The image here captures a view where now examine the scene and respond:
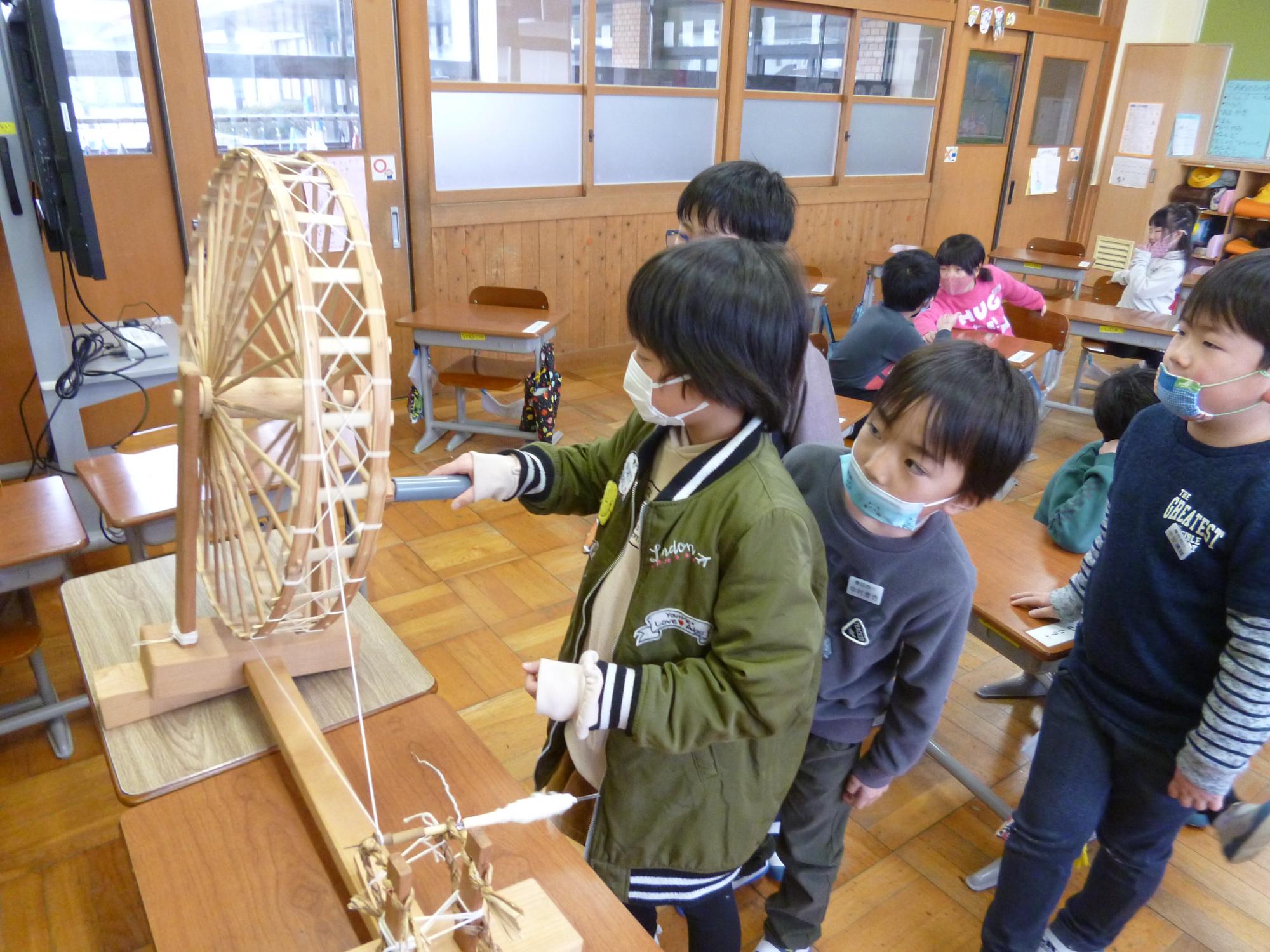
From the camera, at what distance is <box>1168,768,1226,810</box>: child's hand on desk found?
1126 mm

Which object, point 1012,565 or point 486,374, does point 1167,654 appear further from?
point 486,374

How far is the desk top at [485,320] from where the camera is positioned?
3309 millimetres

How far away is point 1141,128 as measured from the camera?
694cm

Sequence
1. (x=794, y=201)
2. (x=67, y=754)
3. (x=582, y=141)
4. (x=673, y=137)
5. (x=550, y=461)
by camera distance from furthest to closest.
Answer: (x=673, y=137) < (x=582, y=141) < (x=67, y=754) < (x=794, y=201) < (x=550, y=461)

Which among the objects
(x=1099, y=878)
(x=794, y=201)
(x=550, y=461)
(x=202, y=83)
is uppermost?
(x=202, y=83)

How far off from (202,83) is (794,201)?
275 cm

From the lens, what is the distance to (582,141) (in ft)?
14.9

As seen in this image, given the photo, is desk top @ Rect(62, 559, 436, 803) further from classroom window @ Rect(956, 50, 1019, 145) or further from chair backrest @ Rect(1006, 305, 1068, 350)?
classroom window @ Rect(956, 50, 1019, 145)

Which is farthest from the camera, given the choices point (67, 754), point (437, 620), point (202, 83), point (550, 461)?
point (202, 83)

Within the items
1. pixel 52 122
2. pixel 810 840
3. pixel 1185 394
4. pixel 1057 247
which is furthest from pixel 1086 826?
pixel 1057 247

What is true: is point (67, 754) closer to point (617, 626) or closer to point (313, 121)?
point (617, 626)

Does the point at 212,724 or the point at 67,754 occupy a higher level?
the point at 212,724

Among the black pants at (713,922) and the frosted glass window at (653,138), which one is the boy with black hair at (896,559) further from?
the frosted glass window at (653,138)

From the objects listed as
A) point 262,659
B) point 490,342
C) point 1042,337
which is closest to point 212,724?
point 262,659
